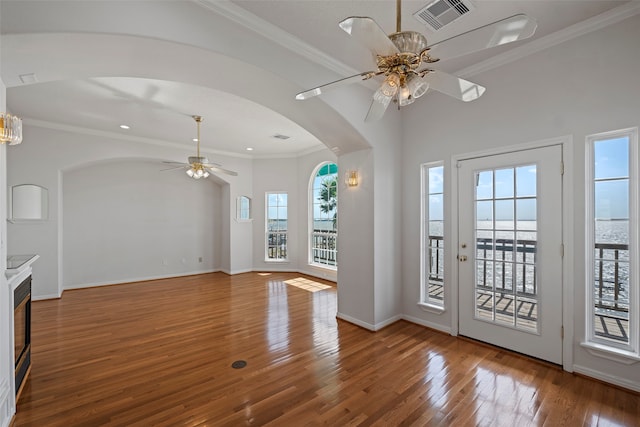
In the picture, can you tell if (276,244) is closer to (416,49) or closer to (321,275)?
(321,275)

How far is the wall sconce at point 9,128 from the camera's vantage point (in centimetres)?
174

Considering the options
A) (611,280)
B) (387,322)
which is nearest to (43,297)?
(387,322)

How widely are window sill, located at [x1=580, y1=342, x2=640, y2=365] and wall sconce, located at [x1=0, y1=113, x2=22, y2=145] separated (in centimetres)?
475

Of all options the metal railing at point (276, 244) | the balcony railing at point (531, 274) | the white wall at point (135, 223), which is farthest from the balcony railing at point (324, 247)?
the balcony railing at point (531, 274)

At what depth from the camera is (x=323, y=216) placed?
6.73m

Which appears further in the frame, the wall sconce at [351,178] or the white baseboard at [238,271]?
the white baseboard at [238,271]

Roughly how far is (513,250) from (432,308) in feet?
4.00

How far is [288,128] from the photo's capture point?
517 centimetres

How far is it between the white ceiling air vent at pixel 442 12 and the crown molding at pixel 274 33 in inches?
37.8

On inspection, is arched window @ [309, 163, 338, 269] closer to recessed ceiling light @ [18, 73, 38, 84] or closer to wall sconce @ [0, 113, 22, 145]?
recessed ceiling light @ [18, 73, 38, 84]

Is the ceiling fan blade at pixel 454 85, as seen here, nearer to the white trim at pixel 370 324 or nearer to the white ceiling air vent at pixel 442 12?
the white ceiling air vent at pixel 442 12

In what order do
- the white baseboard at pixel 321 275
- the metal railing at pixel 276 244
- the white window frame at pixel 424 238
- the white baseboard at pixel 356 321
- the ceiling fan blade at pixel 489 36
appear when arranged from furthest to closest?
the metal railing at pixel 276 244
the white baseboard at pixel 321 275
the white window frame at pixel 424 238
the white baseboard at pixel 356 321
the ceiling fan blade at pixel 489 36

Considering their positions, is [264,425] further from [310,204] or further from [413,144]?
[310,204]

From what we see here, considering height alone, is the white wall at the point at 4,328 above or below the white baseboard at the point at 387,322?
above
